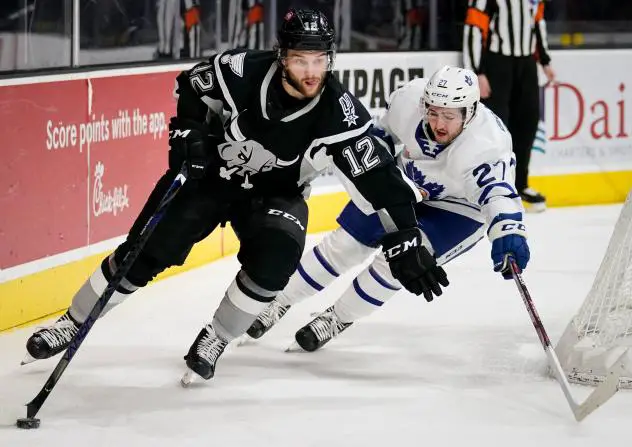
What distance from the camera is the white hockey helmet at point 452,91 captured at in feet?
12.5

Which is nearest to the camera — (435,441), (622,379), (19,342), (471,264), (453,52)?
(435,441)

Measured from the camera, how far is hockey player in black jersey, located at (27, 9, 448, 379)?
11.7 ft

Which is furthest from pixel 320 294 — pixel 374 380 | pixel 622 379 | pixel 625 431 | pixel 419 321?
pixel 625 431

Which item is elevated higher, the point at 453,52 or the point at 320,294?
the point at 453,52

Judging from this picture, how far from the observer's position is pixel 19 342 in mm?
4172

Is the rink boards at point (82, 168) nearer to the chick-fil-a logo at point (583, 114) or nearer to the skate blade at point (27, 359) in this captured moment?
the skate blade at point (27, 359)

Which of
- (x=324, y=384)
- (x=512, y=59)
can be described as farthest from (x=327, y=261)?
(x=512, y=59)

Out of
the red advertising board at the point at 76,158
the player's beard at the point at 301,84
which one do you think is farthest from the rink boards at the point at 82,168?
the player's beard at the point at 301,84

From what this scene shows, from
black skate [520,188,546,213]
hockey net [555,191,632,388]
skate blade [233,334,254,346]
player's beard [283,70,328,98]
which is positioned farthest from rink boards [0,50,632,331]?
hockey net [555,191,632,388]

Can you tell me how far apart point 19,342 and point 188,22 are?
7.27 feet

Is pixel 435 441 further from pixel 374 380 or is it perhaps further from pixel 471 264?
pixel 471 264

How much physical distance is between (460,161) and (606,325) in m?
0.61

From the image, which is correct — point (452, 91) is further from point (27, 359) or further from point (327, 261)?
point (27, 359)

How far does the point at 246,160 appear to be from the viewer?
3.69 meters
